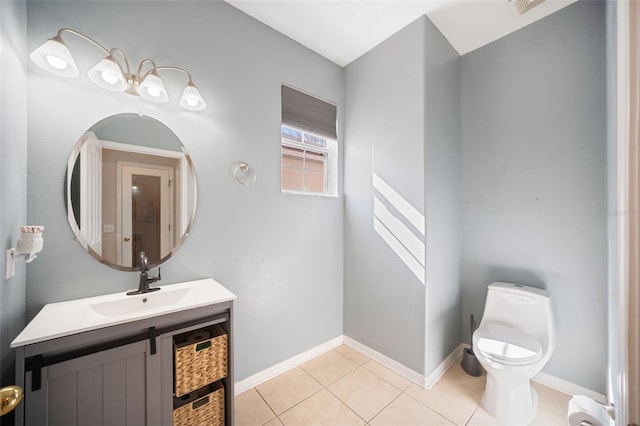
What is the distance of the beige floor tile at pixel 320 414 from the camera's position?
158cm

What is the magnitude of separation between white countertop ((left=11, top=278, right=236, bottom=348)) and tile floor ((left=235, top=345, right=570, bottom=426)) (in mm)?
916

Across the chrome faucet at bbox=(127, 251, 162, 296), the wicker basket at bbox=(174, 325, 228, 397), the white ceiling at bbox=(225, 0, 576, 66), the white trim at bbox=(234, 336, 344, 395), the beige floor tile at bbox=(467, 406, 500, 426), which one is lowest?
the beige floor tile at bbox=(467, 406, 500, 426)

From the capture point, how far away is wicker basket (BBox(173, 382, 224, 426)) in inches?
51.5

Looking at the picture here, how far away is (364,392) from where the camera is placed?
1.86 meters

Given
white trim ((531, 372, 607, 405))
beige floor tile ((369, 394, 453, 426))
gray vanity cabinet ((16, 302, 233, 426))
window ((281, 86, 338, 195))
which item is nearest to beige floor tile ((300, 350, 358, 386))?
beige floor tile ((369, 394, 453, 426))

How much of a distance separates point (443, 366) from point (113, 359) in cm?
230

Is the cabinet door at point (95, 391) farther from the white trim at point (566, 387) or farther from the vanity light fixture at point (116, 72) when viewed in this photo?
the white trim at point (566, 387)

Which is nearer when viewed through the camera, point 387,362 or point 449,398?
point 449,398

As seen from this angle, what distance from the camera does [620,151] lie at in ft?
2.11

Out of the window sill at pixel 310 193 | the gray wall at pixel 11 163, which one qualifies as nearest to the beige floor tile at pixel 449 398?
the window sill at pixel 310 193

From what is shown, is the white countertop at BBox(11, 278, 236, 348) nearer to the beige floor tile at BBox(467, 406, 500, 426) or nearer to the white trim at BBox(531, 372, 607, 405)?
the beige floor tile at BBox(467, 406, 500, 426)

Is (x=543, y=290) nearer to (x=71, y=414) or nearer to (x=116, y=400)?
(x=116, y=400)

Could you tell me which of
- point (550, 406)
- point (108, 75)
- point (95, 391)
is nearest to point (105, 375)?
point (95, 391)

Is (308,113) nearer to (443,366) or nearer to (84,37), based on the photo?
(84,37)
